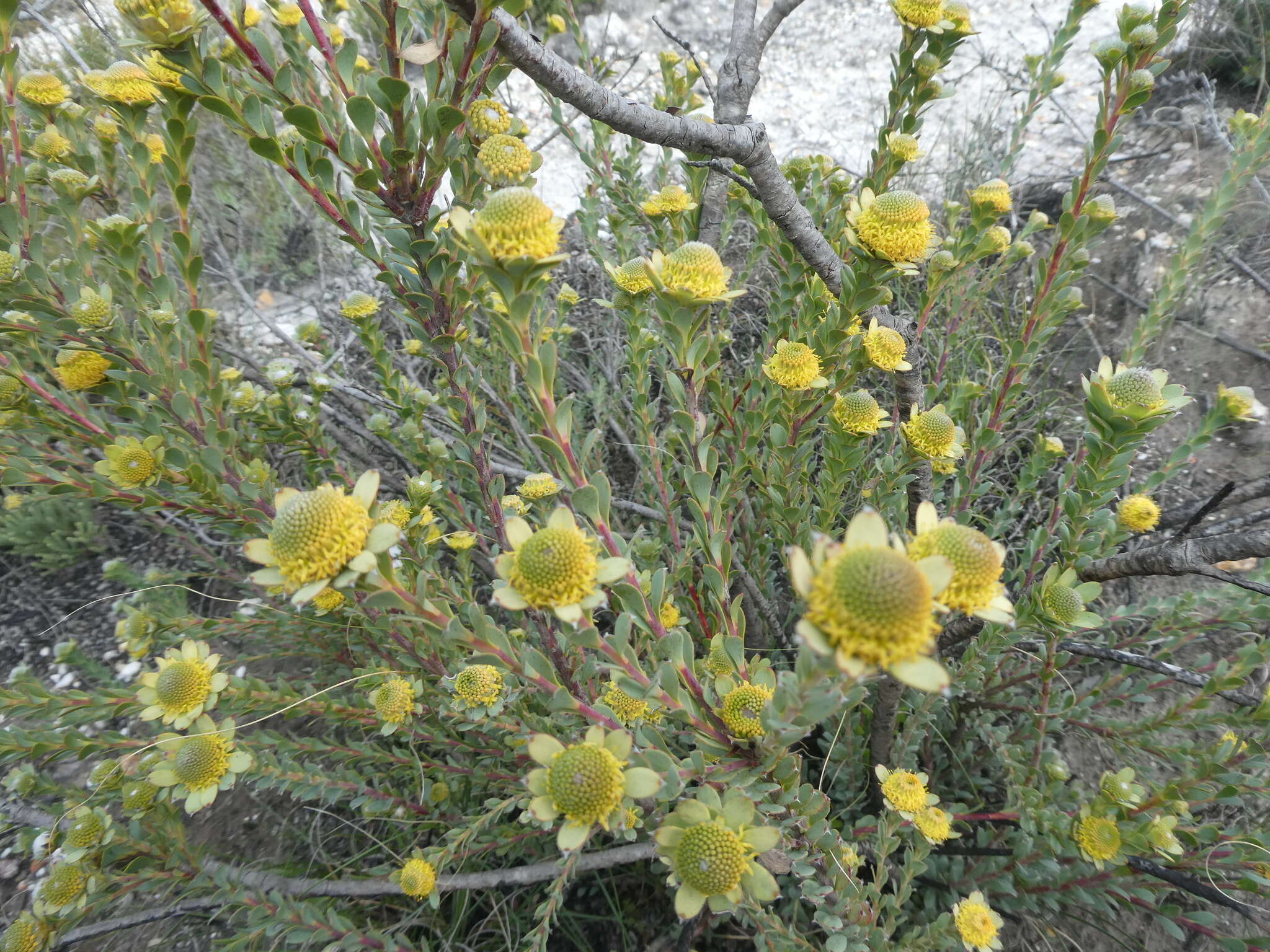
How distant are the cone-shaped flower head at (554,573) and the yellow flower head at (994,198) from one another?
5.36 feet

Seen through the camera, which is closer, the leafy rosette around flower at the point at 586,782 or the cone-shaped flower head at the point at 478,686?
the leafy rosette around flower at the point at 586,782

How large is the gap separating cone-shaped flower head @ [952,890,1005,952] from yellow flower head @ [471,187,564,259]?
6.20 ft

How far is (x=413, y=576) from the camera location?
147 cm

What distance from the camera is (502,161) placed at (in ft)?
4.78

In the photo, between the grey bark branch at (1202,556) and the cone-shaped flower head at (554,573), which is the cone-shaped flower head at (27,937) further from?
the grey bark branch at (1202,556)

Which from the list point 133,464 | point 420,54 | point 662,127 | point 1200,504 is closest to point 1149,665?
point 1200,504

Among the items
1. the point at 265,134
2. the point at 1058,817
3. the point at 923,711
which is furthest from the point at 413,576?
the point at 1058,817

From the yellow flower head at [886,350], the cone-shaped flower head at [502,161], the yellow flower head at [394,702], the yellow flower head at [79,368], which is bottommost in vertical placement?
the yellow flower head at [394,702]

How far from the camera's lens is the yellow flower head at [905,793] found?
1602 mm

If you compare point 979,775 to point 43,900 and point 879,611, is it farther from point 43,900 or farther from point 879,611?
point 43,900

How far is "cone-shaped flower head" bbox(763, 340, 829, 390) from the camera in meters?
1.61

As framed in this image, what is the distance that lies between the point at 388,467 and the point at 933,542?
292 centimetres

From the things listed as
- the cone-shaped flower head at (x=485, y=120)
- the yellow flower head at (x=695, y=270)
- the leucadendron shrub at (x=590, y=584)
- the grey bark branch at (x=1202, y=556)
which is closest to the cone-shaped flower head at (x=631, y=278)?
the leucadendron shrub at (x=590, y=584)

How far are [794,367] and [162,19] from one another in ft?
4.85
